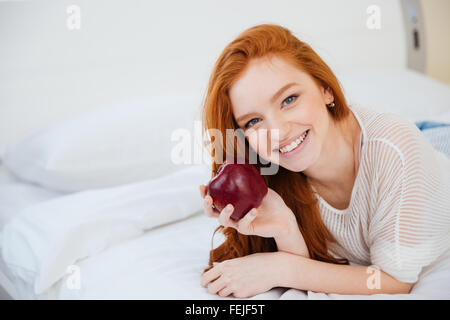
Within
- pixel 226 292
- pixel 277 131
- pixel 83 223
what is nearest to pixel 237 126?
pixel 277 131

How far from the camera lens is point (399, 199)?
0.79 m

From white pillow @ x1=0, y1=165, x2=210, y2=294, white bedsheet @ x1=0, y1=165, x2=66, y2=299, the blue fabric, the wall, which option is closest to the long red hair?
white pillow @ x1=0, y1=165, x2=210, y2=294

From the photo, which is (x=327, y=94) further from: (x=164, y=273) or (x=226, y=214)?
(x=164, y=273)

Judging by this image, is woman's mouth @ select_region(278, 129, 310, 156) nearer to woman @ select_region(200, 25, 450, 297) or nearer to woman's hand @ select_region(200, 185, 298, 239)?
woman @ select_region(200, 25, 450, 297)

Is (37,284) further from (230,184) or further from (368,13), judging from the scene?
(368,13)

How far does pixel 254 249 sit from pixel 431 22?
159 centimetres

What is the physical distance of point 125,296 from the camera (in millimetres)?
868

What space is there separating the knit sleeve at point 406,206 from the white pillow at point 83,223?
58cm

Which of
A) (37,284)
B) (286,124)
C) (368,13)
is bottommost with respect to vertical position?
(37,284)

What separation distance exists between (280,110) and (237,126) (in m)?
0.12
